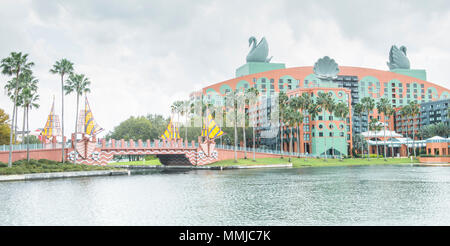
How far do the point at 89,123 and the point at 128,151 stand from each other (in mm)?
12180

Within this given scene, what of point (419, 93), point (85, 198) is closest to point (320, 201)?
point (85, 198)

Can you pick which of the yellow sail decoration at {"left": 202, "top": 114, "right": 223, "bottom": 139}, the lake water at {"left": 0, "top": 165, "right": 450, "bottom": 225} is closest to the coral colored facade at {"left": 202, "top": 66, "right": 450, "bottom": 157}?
the yellow sail decoration at {"left": 202, "top": 114, "right": 223, "bottom": 139}

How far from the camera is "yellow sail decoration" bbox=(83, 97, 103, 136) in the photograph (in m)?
84.2

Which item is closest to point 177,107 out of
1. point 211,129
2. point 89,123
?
point 211,129

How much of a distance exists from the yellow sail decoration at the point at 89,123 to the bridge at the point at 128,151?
146 cm

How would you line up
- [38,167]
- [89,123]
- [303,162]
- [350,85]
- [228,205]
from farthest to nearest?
[350,85]
[303,162]
[89,123]
[38,167]
[228,205]

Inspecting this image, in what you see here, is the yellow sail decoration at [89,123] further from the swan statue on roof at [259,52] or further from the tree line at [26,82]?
the swan statue on roof at [259,52]

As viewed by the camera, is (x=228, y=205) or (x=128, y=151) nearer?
(x=228, y=205)

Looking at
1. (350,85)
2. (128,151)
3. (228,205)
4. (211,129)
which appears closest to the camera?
(228,205)

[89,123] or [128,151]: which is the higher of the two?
[89,123]

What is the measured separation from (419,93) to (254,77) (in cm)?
7933

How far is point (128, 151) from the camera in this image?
9300cm

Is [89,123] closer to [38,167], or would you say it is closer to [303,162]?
[38,167]
